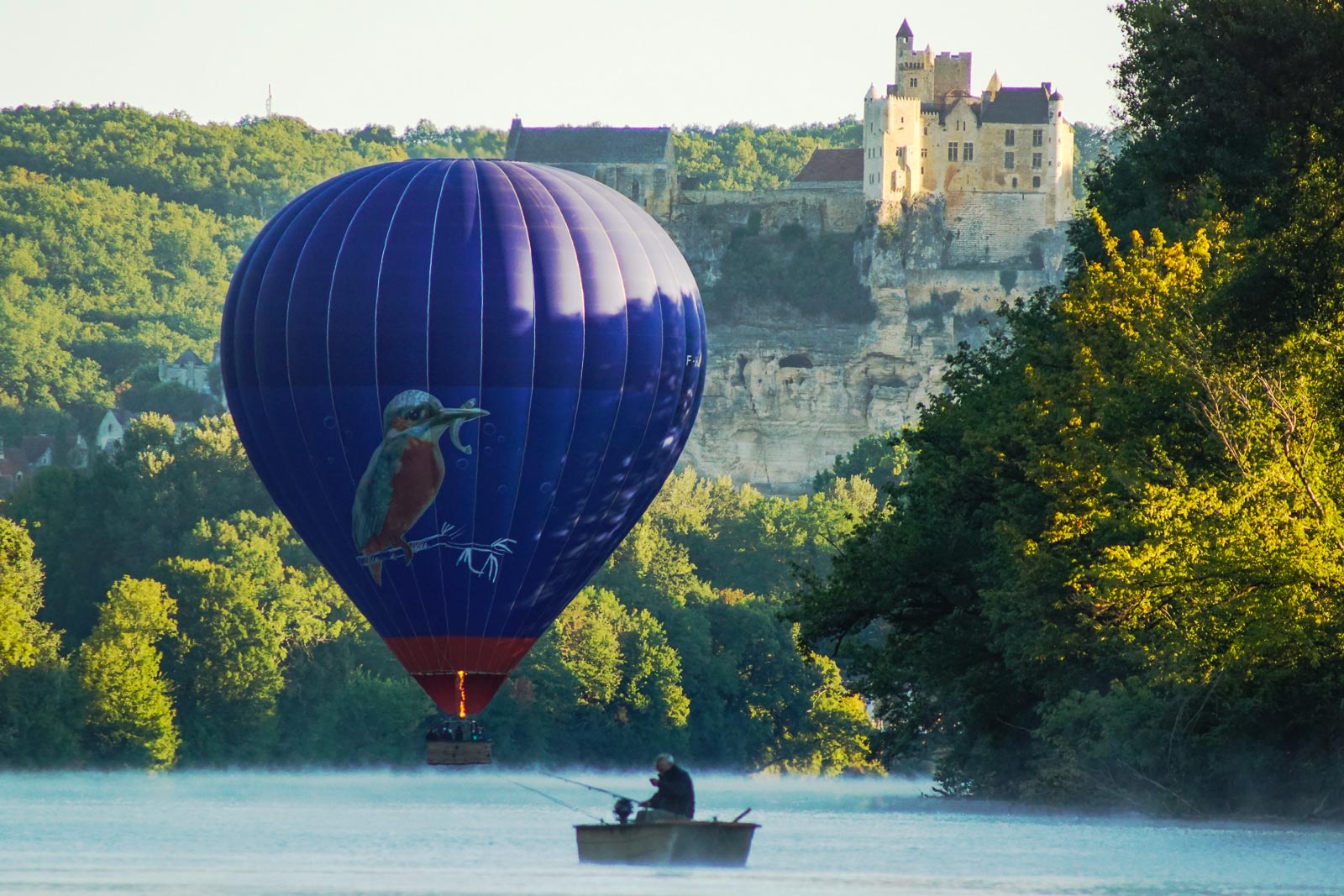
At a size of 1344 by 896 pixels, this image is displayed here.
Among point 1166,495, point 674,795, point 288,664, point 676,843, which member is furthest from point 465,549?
point 288,664

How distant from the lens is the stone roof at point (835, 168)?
16175 centimetres

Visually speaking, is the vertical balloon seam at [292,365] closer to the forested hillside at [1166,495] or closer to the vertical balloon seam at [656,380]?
the vertical balloon seam at [656,380]

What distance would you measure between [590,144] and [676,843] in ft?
422

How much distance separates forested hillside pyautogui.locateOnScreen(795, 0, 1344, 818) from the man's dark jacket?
528cm

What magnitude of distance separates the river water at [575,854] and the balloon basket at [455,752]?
115 cm

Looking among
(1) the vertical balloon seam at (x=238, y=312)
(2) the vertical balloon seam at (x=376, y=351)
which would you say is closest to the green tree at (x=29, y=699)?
(1) the vertical balloon seam at (x=238, y=312)

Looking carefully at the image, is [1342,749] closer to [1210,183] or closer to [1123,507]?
[1123,507]

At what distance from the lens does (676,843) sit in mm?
29234

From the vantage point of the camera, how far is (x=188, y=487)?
342 feet

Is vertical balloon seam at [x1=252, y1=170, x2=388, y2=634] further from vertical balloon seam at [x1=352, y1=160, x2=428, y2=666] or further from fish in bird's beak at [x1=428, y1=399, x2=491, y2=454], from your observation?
fish in bird's beak at [x1=428, y1=399, x2=491, y2=454]

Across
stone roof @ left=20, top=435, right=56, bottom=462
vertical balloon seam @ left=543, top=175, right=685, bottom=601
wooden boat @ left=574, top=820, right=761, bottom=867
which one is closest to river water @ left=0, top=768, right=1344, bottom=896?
wooden boat @ left=574, top=820, right=761, bottom=867

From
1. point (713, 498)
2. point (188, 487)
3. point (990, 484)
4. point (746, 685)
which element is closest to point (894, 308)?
point (713, 498)

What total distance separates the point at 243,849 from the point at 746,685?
4930cm

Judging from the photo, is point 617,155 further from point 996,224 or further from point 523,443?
point 523,443
